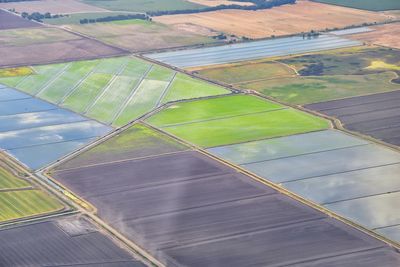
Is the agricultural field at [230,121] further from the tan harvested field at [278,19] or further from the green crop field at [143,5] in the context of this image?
the green crop field at [143,5]

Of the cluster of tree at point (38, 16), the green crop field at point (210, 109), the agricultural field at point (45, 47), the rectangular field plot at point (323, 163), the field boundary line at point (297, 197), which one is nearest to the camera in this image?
the field boundary line at point (297, 197)

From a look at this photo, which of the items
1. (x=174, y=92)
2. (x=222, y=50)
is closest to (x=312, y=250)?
(x=174, y=92)

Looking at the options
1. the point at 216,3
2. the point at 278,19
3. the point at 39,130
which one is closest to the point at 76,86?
the point at 39,130

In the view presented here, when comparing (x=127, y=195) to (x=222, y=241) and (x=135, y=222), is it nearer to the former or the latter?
(x=135, y=222)

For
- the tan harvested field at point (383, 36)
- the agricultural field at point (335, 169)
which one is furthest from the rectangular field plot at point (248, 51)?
the agricultural field at point (335, 169)

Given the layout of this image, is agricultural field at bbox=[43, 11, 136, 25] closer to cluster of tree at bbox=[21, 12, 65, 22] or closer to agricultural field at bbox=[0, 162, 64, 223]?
cluster of tree at bbox=[21, 12, 65, 22]

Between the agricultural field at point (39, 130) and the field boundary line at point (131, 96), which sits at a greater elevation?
the field boundary line at point (131, 96)
